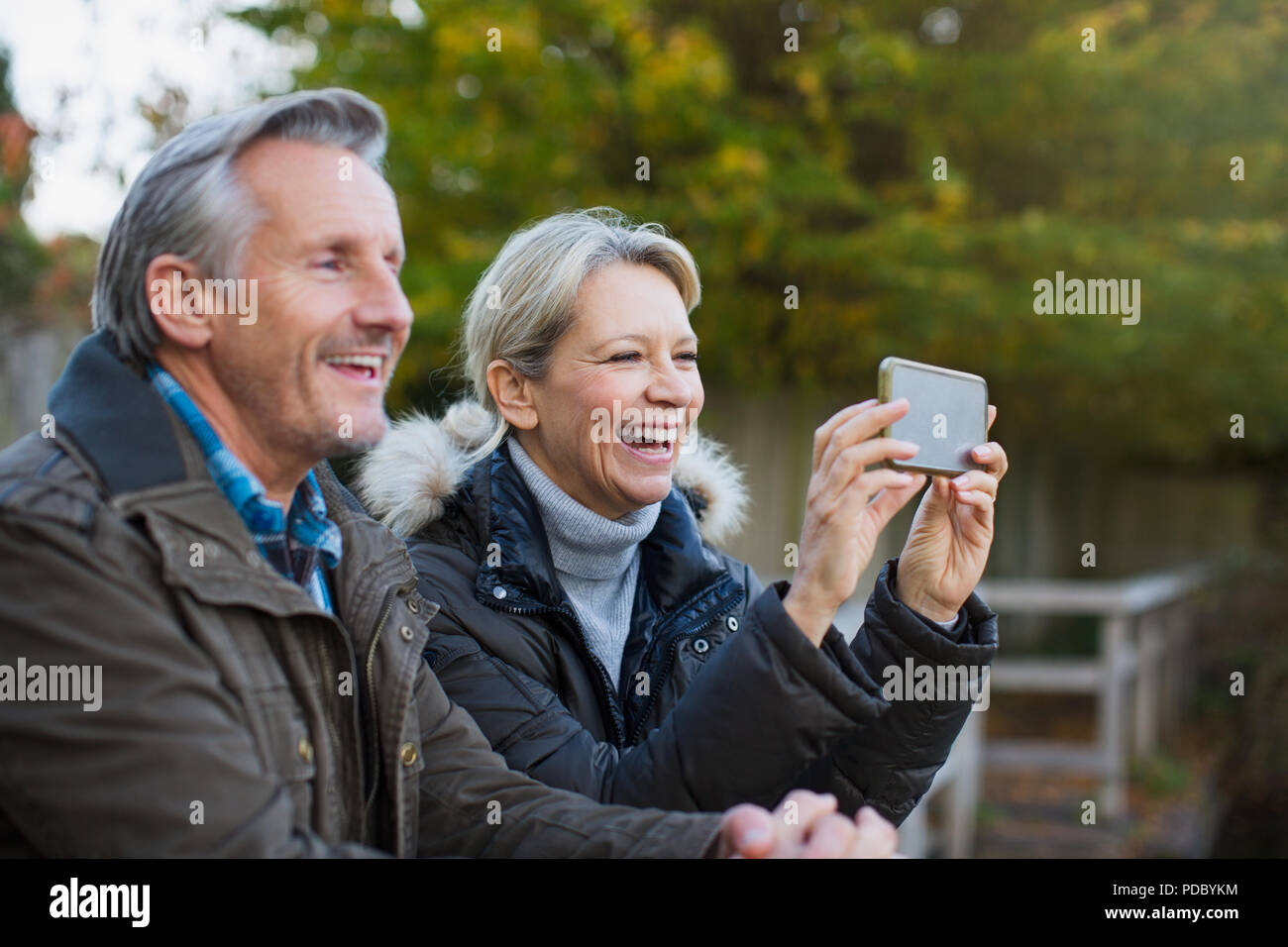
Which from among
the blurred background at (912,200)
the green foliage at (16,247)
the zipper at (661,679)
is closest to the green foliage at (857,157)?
the blurred background at (912,200)

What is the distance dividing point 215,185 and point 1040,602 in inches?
283

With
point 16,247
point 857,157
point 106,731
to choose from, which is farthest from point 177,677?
point 857,157

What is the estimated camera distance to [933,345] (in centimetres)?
855

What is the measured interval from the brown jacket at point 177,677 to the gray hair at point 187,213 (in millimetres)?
67

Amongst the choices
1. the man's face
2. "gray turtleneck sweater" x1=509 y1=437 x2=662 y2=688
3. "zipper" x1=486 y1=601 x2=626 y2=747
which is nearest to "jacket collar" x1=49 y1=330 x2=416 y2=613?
the man's face

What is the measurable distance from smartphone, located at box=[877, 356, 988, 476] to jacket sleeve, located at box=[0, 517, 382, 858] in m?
1.11

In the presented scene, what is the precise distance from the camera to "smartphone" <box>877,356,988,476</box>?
6.59ft

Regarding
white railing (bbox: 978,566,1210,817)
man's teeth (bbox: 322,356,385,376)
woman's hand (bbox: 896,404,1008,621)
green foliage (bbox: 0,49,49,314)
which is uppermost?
green foliage (bbox: 0,49,49,314)

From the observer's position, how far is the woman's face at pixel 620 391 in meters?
2.41

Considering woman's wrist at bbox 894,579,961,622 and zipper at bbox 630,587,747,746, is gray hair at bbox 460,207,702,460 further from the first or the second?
woman's wrist at bbox 894,579,961,622

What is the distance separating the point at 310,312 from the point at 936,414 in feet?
3.34

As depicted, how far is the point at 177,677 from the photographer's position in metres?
1.49

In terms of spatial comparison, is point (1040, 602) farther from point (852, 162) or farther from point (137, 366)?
point (137, 366)
